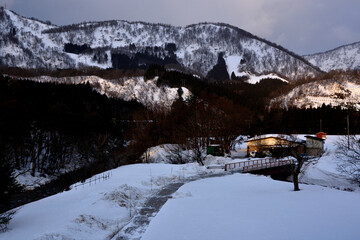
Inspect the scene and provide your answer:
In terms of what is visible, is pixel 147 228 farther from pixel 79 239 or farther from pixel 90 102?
→ pixel 90 102

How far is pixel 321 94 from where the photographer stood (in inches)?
5768

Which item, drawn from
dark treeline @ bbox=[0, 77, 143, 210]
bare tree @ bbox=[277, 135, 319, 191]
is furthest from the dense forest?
bare tree @ bbox=[277, 135, 319, 191]

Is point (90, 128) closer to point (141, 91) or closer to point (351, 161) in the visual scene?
point (351, 161)

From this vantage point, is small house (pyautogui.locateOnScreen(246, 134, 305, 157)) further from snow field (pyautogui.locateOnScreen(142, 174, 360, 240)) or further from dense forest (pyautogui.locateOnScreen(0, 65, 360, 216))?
snow field (pyautogui.locateOnScreen(142, 174, 360, 240))

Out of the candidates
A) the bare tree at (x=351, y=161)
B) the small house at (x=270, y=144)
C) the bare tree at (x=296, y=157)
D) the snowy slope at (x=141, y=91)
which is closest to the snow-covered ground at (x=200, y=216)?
the bare tree at (x=296, y=157)

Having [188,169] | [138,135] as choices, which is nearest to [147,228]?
[188,169]

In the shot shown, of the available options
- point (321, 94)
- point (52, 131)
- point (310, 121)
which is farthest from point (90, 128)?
point (321, 94)

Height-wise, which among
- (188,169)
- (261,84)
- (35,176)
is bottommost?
(35,176)

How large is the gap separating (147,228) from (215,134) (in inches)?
1704

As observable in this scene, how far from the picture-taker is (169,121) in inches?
2394

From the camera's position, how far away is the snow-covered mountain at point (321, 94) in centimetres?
13744

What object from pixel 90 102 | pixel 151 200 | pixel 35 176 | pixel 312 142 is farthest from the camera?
pixel 90 102

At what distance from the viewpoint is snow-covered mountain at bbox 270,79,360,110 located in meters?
137

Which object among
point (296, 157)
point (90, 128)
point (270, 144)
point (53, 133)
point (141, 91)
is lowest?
point (270, 144)
